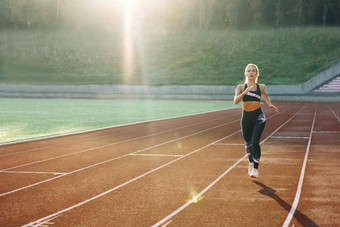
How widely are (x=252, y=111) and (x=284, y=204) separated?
1956mm

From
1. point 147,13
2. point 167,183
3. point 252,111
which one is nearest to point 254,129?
point 252,111

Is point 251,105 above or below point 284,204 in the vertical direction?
above

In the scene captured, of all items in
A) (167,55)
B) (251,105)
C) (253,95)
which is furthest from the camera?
(167,55)

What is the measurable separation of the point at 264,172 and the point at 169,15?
8212 cm

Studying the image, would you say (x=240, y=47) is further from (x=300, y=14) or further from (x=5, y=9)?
(x=5, y=9)

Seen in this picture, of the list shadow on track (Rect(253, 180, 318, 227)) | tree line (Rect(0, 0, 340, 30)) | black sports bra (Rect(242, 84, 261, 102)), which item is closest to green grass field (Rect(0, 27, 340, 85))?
tree line (Rect(0, 0, 340, 30))

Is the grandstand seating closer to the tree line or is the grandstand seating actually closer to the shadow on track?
the tree line

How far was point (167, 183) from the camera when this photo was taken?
7.38 metres

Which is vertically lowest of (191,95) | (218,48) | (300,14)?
(191,95)

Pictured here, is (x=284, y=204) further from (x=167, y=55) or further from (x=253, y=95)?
(x=167, y=55)

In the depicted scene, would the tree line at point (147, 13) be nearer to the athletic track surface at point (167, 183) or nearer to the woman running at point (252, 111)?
the athletic track surface at point (167, 183)

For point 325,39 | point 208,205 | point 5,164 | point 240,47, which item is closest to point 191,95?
point 240,47

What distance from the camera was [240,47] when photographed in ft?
229

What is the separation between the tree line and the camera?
8094 centimetres
